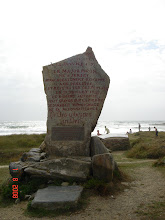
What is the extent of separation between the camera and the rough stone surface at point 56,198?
16.1ft

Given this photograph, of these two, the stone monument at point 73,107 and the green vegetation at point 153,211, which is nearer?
the green vegetation at point 153,211

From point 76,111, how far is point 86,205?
10.9 feet

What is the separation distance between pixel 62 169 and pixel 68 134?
1346 mm

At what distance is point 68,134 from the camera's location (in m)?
7.37

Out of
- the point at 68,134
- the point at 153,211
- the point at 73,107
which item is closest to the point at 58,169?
the point at 68,134

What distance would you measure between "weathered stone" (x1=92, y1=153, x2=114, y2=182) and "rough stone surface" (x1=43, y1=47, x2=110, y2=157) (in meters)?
0.97

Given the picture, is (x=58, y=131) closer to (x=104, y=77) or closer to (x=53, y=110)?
(x=53, y=110)

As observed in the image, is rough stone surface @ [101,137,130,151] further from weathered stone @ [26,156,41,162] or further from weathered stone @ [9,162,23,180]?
weathered stone @ [9,162,23,180]

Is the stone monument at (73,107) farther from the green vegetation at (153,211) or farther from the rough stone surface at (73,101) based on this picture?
the green vegetation at (153,211)

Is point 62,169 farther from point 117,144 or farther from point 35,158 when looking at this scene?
point 117,144

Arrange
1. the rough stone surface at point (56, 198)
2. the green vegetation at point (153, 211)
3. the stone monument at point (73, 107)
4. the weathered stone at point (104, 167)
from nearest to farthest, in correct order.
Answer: the green vegetation at point (153, 211) < the rough stone surface at point (56, 198) < the weathered stone at point (104, 167) < the stone monument at point (73, 107)

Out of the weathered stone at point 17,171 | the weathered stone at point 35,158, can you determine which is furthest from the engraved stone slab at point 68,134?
the weathered stone at point 17,171

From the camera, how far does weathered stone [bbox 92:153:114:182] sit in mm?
6250

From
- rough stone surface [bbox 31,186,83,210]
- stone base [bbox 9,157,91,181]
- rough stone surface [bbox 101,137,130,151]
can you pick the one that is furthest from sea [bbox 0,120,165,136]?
rough stone surface [bbox 31,186,83,210]
